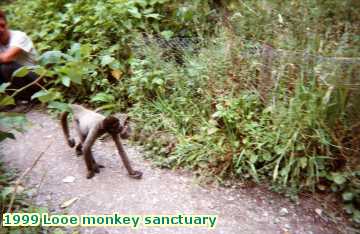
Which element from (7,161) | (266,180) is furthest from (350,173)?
(7,161)

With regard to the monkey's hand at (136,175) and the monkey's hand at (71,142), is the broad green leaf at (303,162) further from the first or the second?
the monkey's hand at (71,142)

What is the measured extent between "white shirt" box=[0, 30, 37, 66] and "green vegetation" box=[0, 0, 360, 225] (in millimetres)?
423

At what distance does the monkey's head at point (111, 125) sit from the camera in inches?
128

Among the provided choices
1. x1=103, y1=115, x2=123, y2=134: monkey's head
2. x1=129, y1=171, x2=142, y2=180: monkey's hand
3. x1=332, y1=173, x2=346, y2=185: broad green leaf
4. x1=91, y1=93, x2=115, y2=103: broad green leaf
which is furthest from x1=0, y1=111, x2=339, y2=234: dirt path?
x1=91, y1=93, x2=115, y2=103: broad green leaf

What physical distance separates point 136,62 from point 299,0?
84.7 inches

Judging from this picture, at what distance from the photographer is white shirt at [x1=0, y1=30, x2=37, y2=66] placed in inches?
180

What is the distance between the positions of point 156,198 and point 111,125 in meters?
0.80

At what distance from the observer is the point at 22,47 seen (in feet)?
15.0

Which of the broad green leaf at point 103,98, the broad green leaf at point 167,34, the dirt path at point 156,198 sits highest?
the broad green leaf at point 167,34

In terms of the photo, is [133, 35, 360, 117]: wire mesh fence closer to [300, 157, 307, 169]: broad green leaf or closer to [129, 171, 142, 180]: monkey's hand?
[300, 157, 307, 169]: broad green leaf

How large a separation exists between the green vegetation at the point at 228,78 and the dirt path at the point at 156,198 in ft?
0.61

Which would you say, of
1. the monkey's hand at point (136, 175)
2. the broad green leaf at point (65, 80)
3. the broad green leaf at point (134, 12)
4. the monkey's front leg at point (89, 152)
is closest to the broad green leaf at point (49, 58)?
the broad green leaf at point (65, 80)

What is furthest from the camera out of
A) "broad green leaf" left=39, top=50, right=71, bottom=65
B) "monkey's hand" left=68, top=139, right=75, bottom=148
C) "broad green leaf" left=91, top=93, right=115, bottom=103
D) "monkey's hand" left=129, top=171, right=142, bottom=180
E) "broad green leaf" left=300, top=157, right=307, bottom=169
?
"broad green leaf" left=91, top=93, right=115, bottom=103

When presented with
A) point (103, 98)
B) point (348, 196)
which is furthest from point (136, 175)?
point (348, 196)
